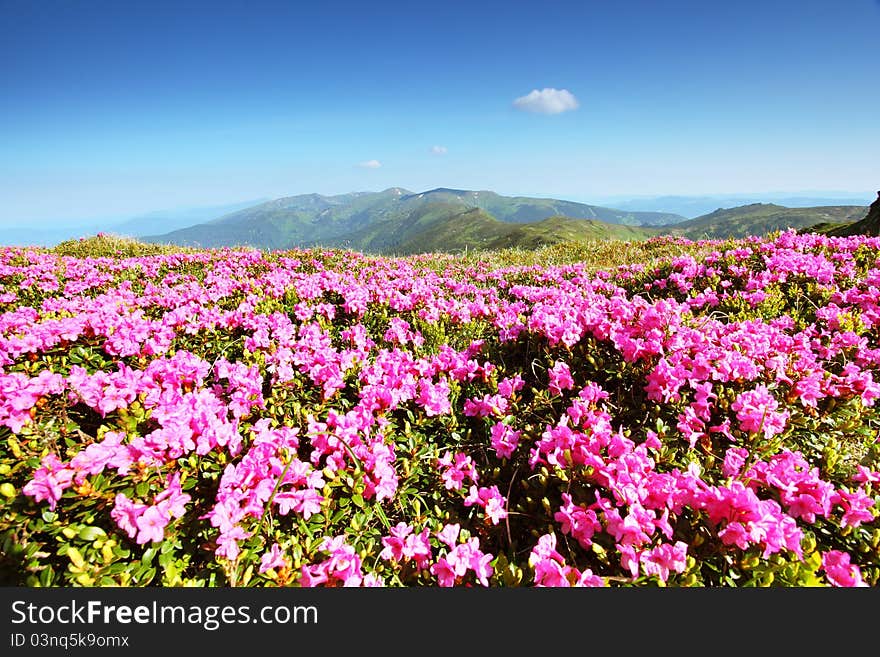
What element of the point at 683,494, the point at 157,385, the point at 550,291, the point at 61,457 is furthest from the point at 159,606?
the point at 550,291

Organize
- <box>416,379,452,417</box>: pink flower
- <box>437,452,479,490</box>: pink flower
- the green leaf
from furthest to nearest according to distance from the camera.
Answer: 1. <box>416,379,452,417</box>: pink flower
2. <box>437,452,479,490</box>: pink flower
3. the green leaf

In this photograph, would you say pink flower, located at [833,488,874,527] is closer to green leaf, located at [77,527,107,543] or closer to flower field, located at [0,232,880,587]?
flower field, located at [0,232,880,587]

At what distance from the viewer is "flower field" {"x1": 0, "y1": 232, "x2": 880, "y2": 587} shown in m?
2.13

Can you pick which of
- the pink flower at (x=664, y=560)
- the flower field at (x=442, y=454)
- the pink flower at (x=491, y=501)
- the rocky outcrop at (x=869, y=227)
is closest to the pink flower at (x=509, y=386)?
the flower field at (x=442, y=454)

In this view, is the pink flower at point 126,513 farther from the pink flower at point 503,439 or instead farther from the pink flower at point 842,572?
the pink flower at point 842,572

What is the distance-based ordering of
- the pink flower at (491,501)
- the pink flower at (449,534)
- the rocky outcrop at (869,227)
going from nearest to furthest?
the pink flower at (449,534)
the pink flower at (491,501)
the rocky outcrop at (869,227)

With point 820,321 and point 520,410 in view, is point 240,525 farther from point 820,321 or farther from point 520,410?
point 820,321

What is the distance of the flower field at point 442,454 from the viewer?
213 centimetres

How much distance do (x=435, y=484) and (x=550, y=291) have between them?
4.94m

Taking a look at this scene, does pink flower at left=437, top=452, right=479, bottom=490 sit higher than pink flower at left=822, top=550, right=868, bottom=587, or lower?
higher

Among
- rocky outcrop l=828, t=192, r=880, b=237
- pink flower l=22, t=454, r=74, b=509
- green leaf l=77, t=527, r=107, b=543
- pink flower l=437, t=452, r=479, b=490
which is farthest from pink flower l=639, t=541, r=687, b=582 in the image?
rocky outcrop l=828, t=192, r=880, b=237

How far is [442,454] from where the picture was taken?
3.51m

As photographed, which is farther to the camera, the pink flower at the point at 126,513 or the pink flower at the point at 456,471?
the pink flower at the point at 456,471

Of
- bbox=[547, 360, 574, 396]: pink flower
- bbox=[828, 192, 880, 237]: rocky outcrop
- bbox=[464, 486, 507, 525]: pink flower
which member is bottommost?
bbox=[464, 486, 507, 525]: pink flower
